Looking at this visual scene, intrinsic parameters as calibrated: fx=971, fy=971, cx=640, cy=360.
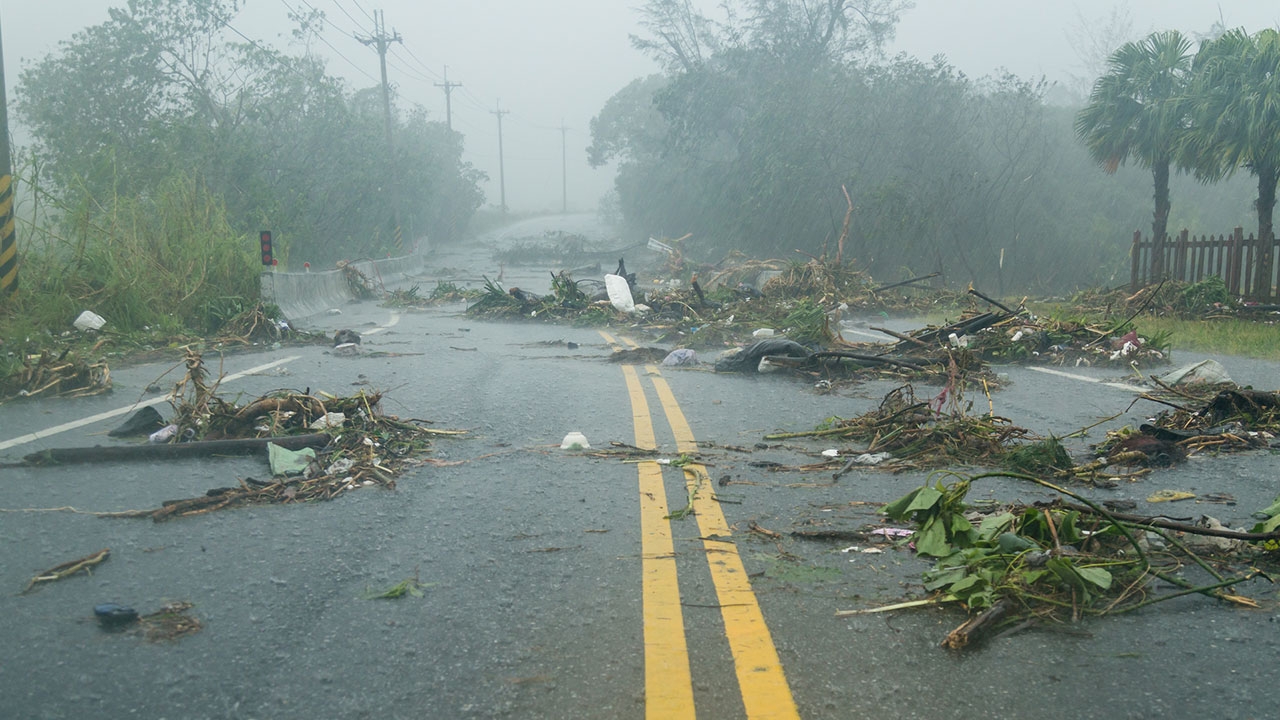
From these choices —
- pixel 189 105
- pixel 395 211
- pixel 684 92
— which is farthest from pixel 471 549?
pixel 395 211

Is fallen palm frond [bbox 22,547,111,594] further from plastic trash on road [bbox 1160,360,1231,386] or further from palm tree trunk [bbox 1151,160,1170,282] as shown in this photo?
palm tree trunk [bbox 1151,160,1170,282]

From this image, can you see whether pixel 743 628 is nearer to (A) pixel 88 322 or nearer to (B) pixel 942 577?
(B) pixel 942 577

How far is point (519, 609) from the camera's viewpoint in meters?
3.67

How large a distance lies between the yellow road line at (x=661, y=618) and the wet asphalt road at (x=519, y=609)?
5 centimetres

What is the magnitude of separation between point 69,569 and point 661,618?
2.48m

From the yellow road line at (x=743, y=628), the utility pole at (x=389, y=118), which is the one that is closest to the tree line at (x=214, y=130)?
the utility pole at (x=389, y=118)

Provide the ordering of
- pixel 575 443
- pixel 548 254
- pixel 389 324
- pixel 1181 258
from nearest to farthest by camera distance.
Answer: pixel 575 443 → pixel 389 324 → pixel 1181 258 → pixel 548 254

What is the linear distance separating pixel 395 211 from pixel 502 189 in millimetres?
64653

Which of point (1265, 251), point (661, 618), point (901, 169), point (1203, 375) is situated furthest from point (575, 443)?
point (901, 169)

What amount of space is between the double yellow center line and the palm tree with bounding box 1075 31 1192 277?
19.8 m

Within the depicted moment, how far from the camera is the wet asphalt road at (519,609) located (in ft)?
9.68

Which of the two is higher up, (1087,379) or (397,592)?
(397,592)

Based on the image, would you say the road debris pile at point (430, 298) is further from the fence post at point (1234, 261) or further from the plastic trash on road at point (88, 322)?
the fence post at point (1234, 261)

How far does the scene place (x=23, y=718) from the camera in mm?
2816
